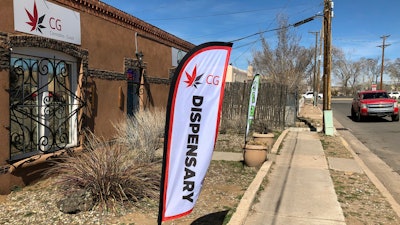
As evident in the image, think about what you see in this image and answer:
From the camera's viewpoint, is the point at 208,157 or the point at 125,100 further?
the point at 125,100

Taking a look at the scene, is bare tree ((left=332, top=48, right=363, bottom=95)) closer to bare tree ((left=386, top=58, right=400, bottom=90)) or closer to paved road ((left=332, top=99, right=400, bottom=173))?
bare tree ((left=386, top=58, right=400, bottom=90))

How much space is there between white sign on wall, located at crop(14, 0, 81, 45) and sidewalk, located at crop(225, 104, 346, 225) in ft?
15.4

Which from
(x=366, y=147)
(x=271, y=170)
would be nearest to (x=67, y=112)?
(x=271, y=170)

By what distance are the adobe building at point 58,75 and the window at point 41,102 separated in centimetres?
2

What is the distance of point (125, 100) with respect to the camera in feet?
34.8

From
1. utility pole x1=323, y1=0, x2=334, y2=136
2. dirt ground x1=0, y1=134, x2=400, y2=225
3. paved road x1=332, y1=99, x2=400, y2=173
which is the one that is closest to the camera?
dirt ground x1=0, y1=134, x2=400, y2=225

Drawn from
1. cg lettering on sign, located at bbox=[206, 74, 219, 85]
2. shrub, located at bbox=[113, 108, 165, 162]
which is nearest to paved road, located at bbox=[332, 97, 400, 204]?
shrub, located at bbox=[113, 108, 165, 162]

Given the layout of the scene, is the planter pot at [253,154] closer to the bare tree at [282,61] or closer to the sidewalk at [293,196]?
the sidewalk at [293,196]

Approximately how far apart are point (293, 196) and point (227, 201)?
1247 mm

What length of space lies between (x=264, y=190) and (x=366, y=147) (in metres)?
7.86

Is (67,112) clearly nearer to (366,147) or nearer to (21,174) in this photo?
(21,174)

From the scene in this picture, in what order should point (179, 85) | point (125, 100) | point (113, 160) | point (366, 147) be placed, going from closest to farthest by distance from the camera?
point (179, 85) → point (113, 160) → point (125, 100) → point (366, 147)

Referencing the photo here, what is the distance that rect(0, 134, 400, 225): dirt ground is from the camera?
522 cm

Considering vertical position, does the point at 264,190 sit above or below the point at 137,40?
below
